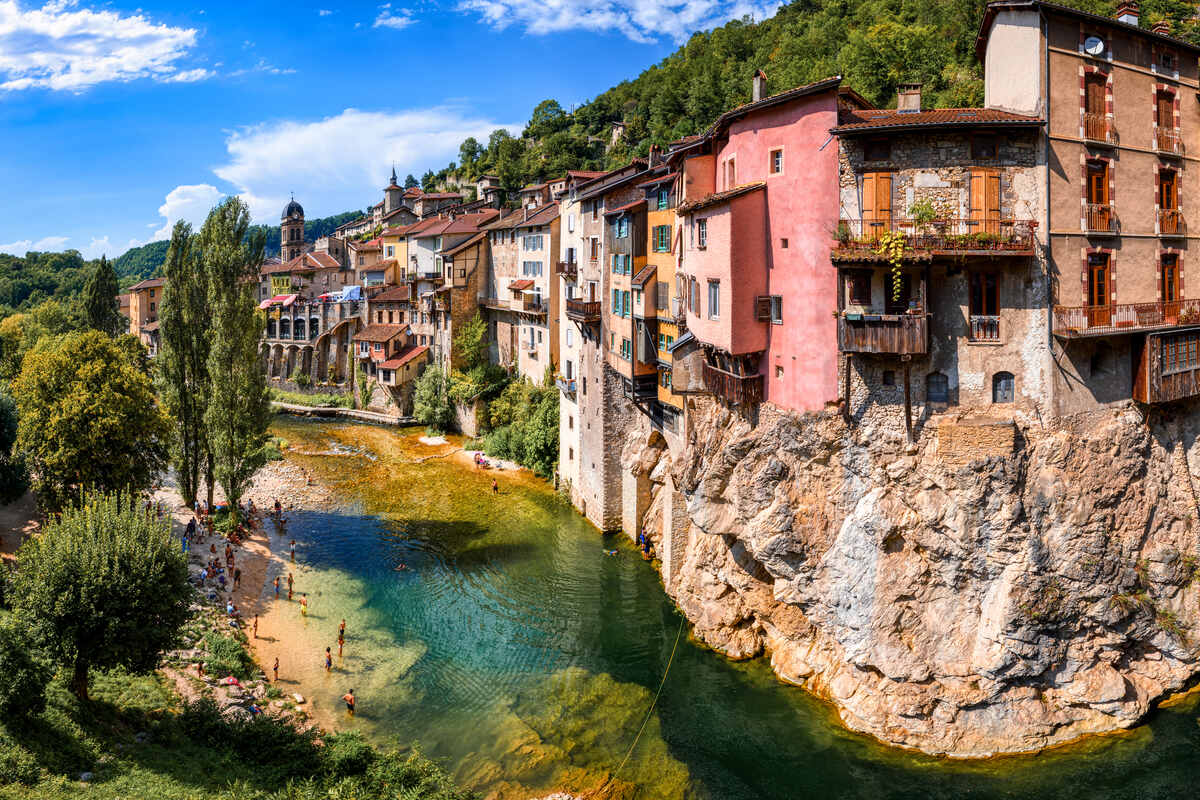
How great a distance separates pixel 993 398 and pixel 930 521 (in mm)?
4270

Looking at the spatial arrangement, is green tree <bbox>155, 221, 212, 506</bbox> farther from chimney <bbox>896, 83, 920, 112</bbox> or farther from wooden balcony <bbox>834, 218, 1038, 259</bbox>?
chimney <bbox>896, 83, 920, 112</bbox>

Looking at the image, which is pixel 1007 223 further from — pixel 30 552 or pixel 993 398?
pixel 30 552

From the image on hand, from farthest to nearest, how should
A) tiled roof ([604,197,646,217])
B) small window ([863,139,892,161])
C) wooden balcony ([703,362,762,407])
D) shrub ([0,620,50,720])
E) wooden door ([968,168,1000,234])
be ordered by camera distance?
tiled roof ([604,197,646,217])
wooden balcony ([703,362,762,407])
small window ([863,139,892,161])
wooden door ([968,168,1000,234])
shrub ([0,620,50,720])

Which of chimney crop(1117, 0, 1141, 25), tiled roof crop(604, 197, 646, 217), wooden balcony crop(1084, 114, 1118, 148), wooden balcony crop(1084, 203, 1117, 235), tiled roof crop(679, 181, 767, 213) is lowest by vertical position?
wooden balcony crop(1084, 203, 1117, 235)

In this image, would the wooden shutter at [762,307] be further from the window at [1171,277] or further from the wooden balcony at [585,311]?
the wooden balcony at [585,311]

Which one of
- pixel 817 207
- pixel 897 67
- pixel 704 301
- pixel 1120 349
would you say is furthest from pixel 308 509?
pixel 897 67

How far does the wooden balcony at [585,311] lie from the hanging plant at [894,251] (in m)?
22.0

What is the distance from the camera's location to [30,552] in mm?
23453

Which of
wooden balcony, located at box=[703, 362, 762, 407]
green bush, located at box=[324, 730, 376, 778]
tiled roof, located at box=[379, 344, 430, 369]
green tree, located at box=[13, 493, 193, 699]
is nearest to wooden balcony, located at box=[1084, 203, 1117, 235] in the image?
wooden balcony, located at box=[703, 362, 762, 407]

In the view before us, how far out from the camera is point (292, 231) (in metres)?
136

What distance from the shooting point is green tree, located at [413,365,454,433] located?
67.8 meters

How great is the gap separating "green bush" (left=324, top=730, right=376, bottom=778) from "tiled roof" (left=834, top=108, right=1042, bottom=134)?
2366cm

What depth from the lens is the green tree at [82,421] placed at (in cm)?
3478

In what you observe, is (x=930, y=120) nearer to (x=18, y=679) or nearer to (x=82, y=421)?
(x=18, y=679)
